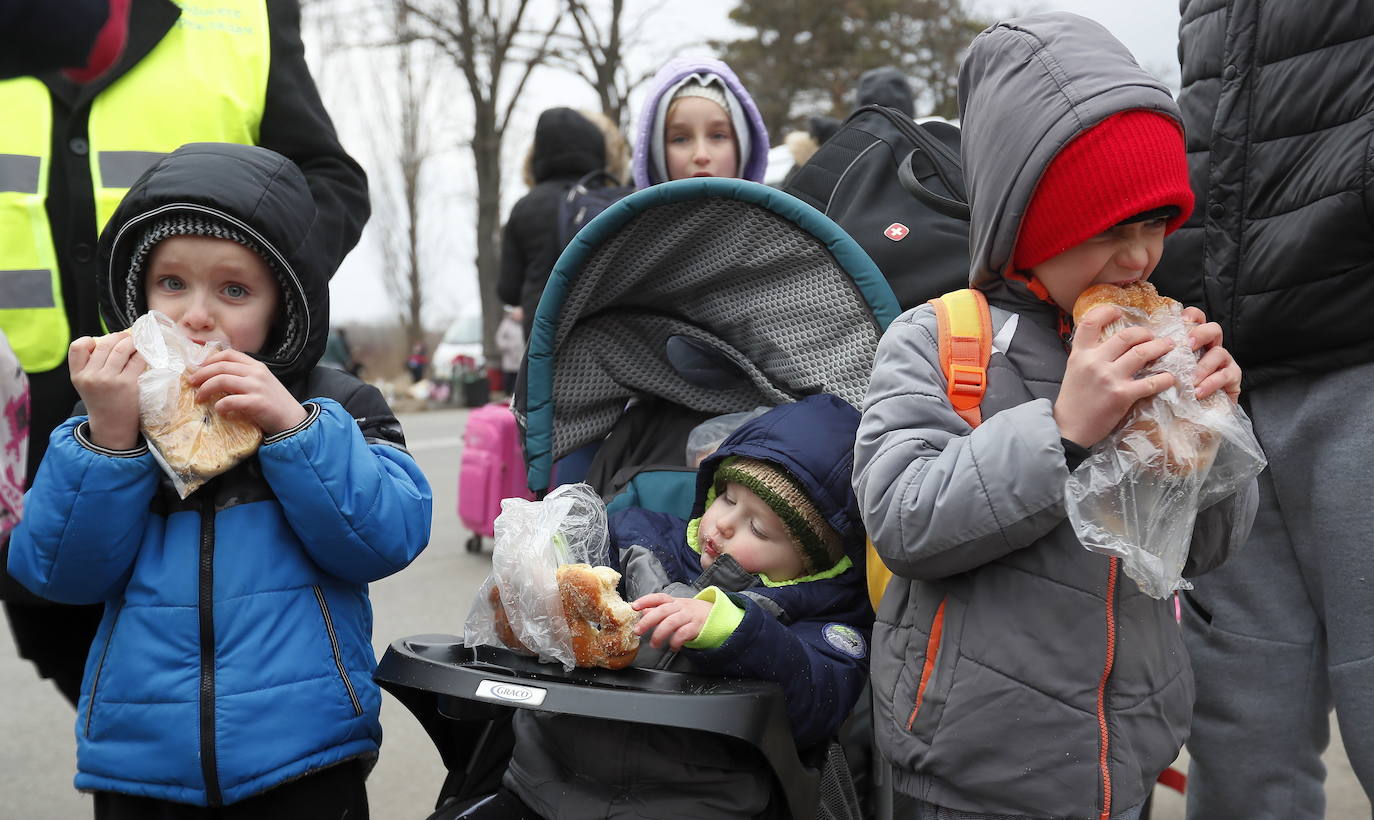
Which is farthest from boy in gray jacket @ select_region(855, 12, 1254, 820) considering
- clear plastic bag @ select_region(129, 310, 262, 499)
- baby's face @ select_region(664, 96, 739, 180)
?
baby's face @ select_region(664, 96, 739, 180)

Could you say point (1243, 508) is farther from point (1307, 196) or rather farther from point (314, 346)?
point (314, 346)

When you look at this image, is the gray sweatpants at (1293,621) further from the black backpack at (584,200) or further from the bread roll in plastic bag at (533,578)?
the black backpack at (584,200)

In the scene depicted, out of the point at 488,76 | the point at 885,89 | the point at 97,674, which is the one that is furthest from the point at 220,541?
the point at 488,76

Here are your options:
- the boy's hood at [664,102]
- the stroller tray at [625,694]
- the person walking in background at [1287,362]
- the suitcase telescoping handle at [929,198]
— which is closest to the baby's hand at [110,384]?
the stroller tray at [625,694]

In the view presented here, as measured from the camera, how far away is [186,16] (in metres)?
2.23

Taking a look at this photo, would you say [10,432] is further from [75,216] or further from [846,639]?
[846,639]

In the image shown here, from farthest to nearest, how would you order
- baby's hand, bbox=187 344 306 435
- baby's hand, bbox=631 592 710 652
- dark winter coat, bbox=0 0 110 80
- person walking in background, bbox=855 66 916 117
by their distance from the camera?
person walking in background, bbox=855 66 916 117 < dark winter coat, bbox=0 0 110 80 < baby's hand, bbox=187 344 306 435 < baby's hand, bbox=631 592 710 652

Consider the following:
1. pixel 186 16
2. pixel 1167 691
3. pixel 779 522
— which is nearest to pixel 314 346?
pixel 186 16

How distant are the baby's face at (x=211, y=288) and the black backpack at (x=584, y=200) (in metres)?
2.51

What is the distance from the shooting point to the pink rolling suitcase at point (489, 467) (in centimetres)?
564

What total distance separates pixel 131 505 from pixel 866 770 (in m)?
1.38

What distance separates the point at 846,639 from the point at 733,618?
307mm

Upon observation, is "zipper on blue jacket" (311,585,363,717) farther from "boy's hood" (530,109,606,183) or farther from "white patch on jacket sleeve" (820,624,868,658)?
"boy's hood" (530,109,606,183)

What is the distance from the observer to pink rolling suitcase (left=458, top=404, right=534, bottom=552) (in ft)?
18.5
